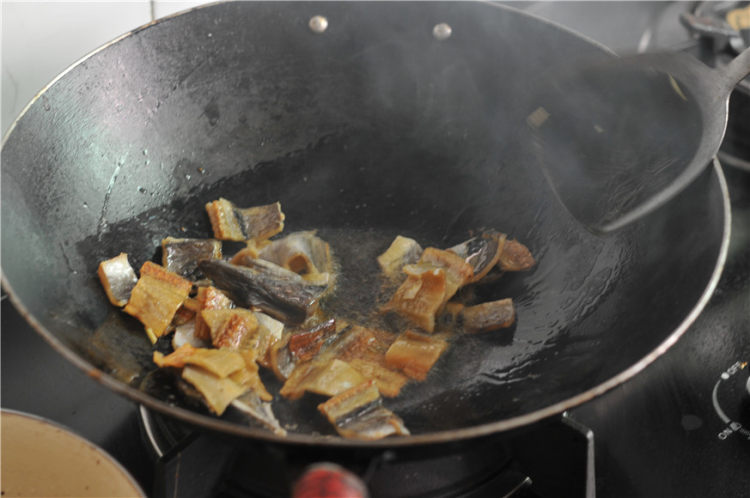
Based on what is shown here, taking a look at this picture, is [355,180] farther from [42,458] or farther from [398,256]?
[42,458]

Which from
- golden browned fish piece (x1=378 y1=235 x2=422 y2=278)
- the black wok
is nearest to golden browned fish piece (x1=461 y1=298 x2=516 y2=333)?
the black wok

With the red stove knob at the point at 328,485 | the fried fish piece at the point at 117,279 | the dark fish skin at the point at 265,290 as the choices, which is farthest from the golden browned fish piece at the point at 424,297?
the red stove knob at the point at 328,485

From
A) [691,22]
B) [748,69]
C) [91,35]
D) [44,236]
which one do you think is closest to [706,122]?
[748,69]

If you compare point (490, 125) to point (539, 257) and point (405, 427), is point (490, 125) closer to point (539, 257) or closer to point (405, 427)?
point (539, 257)

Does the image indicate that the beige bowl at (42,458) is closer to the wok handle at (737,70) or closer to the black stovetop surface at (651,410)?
the black stovetop surface at (651,410)

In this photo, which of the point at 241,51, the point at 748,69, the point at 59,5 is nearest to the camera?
the point at 748,69

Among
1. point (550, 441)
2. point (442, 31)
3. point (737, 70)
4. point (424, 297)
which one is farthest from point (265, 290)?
point (737, 70)
